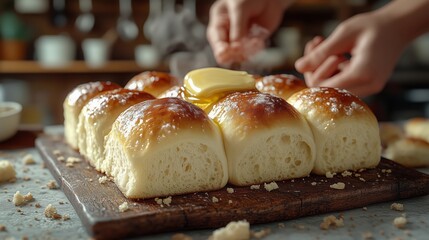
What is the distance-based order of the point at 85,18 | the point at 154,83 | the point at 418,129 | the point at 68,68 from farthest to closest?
the point at 85,18 < the point at 68,68 < the point at 418,129 < the point at 154,83

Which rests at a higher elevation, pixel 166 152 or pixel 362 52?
pixel 362 52

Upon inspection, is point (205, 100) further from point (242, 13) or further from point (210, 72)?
point (242, 13)

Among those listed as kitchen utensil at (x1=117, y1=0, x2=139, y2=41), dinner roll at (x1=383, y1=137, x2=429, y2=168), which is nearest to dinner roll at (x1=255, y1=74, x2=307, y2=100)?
dinner roll at (x1=383, y1=137, x2=429, y2=168)

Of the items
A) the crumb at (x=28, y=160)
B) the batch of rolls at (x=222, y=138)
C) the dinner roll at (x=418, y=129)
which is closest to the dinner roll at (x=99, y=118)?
the batch of rolls at (x=222, y=138)

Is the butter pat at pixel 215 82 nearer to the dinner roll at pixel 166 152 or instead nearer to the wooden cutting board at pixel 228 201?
the dinner roll at pixel 166 152

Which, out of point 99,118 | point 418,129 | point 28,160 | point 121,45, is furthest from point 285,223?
point 121,45

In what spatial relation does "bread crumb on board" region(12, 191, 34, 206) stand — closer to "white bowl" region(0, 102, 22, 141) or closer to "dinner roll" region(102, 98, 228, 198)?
"dinner roll" region(102, 98, 228, 198)

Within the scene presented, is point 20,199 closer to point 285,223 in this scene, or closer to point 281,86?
point 285,223

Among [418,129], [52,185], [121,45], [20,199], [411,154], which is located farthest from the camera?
[121,45]
